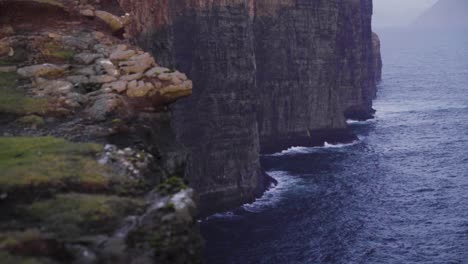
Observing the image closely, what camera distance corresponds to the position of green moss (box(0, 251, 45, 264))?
31.6ft

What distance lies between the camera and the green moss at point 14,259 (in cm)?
962

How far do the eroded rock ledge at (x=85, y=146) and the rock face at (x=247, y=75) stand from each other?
1129 cm

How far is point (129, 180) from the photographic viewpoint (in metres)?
13.0

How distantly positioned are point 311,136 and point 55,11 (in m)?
71.7

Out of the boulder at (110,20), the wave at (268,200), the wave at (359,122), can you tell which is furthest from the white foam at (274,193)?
the wave at (359,122)

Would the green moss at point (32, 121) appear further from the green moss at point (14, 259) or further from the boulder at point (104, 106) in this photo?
the green moss at point (14, 259)

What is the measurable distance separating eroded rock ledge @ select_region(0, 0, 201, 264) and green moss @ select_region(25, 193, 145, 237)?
0.07 ft

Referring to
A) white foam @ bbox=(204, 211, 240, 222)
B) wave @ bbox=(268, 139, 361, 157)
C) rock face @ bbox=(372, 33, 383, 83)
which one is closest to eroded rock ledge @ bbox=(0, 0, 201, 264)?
white foam @ bbox=(204, 211, 240, 222)

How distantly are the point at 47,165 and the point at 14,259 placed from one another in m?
3.51

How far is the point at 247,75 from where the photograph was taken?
62.6 m

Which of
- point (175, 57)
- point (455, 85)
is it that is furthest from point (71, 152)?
point (455, 85)

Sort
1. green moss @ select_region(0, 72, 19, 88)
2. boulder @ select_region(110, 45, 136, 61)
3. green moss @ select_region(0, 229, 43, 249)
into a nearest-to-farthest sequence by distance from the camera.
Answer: green moss @ select_region(0, 229, 43, 249) → green moss @ select_region(0, 72, 19, 88) → boulder @ select_region(110, 45, 136, 61)

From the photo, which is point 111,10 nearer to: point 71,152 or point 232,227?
point 71,152

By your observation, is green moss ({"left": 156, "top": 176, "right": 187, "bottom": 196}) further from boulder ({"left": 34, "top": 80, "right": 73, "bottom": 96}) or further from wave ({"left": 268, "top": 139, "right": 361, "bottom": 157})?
wave ({"left": 268, "top": 139, "right": 361, "bottom": 157})
